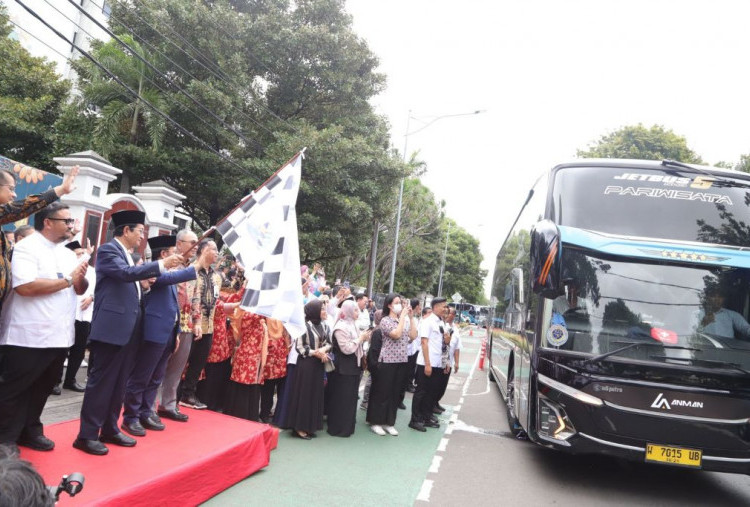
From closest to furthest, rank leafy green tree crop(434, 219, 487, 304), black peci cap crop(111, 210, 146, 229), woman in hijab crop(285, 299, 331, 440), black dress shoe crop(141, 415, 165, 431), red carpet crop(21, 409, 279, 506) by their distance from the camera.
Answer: red carpet crop(21, 409, 279, 506) → black peci cap crop(111, 210, 146, 229) → black dress shoe crop(141, 415, 165, 431) → woman in hijab crop(285, 299, 331, 440) → leafy green tree crop(434, 219, 487, 304)

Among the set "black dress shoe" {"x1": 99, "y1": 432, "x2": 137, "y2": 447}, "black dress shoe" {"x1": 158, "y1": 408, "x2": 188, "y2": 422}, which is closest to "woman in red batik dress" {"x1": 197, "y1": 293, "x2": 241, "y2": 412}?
"black dress shoe" {"x1": 158, "y1": 408, "x2": 188, "y2": 422}

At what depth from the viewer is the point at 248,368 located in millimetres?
6629

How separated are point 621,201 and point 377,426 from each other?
4300 mm

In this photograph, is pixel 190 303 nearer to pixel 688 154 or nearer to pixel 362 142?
pixel 362 142

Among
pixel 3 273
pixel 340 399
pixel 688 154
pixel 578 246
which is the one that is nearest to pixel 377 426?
pixel 340 399

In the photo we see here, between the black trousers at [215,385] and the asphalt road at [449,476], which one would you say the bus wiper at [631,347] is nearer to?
the asphalt road at [449,476]

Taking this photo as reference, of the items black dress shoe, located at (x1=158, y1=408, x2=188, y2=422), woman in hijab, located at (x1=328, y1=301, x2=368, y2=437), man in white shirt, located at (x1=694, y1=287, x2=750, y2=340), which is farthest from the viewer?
woman in hijab, located at (x1=328, y1=301, x2=368, y2=437)

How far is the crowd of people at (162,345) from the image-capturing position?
12.8 feet

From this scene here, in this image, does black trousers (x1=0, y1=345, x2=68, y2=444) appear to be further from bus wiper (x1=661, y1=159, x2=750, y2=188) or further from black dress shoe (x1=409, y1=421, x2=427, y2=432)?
bus wiper (x1=661, y1=159, x2=750, y2=188)

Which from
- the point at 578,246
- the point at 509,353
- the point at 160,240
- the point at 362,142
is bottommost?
the point at 509,353

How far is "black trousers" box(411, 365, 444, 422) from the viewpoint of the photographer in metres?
8.20

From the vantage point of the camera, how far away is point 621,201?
6043 mm

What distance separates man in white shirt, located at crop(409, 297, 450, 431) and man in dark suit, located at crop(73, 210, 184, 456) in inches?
178

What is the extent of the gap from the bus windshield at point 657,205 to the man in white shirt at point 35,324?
15.8ft
